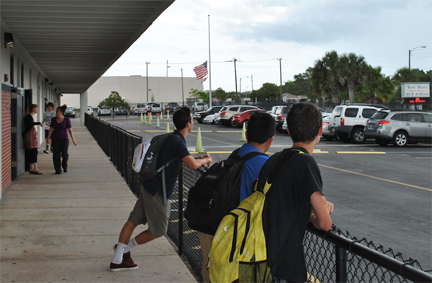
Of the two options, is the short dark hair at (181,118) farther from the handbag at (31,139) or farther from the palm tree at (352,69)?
the palm tree at (352,69)

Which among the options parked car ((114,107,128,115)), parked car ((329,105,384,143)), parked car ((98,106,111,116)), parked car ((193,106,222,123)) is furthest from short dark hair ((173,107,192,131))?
parked car ((114,107,128,115))

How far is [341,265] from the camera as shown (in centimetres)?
229

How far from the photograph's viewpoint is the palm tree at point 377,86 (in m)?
42.5

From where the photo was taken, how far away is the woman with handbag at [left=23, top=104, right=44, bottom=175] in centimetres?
1056

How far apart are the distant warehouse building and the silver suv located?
72.8m

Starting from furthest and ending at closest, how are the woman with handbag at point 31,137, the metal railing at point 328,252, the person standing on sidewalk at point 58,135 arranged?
the person standing on sidewalk at point 58,135 < the woman with handbag at point 31,137 < the metal railing at point 328,252

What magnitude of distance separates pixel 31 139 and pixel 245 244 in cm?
958

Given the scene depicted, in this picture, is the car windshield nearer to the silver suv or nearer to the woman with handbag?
the silver suv

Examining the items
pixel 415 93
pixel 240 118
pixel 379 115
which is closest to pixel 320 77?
A: pixel 415 93

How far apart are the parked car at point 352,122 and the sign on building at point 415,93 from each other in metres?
14.0

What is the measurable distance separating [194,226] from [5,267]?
9.65 ft

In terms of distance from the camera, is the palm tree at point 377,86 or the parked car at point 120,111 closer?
the palm tree at point 377,86

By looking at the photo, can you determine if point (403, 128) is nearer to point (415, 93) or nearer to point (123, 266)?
point (415, 93)

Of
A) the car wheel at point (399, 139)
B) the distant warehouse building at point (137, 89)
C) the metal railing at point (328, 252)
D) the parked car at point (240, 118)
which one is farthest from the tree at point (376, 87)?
the distant warehouse building at point (137, 89)
